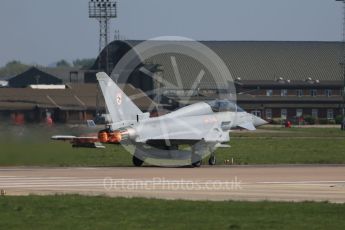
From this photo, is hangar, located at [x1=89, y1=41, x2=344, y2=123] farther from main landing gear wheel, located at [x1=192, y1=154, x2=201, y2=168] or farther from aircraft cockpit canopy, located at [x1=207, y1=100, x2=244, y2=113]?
main landing gear wheel, located at [x1=192, y1=154, x2=201, y2=168]

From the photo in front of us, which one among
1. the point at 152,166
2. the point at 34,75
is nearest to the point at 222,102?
the point at 152,166

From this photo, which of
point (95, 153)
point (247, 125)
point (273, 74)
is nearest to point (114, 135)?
point (247, 125)

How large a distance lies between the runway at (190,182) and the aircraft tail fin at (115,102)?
2322 millimetres

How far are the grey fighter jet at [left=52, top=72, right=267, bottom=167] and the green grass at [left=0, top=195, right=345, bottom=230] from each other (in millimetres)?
15849

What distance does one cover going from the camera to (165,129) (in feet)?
141

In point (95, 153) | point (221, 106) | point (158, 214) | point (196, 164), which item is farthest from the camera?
point (95, 153)

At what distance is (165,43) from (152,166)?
95419 mm

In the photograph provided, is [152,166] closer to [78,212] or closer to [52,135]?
[52,135]

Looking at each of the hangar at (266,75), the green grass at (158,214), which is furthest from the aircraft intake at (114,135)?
the hangar at (266,75)

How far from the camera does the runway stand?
27359 mm

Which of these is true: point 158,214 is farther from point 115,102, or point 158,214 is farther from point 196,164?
point 196,164

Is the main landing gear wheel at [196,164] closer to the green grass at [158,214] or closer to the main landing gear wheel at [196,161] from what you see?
the main landing gear wheel at [196,161]

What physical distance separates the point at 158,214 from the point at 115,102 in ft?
64.0

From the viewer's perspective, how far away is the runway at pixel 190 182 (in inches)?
1077
